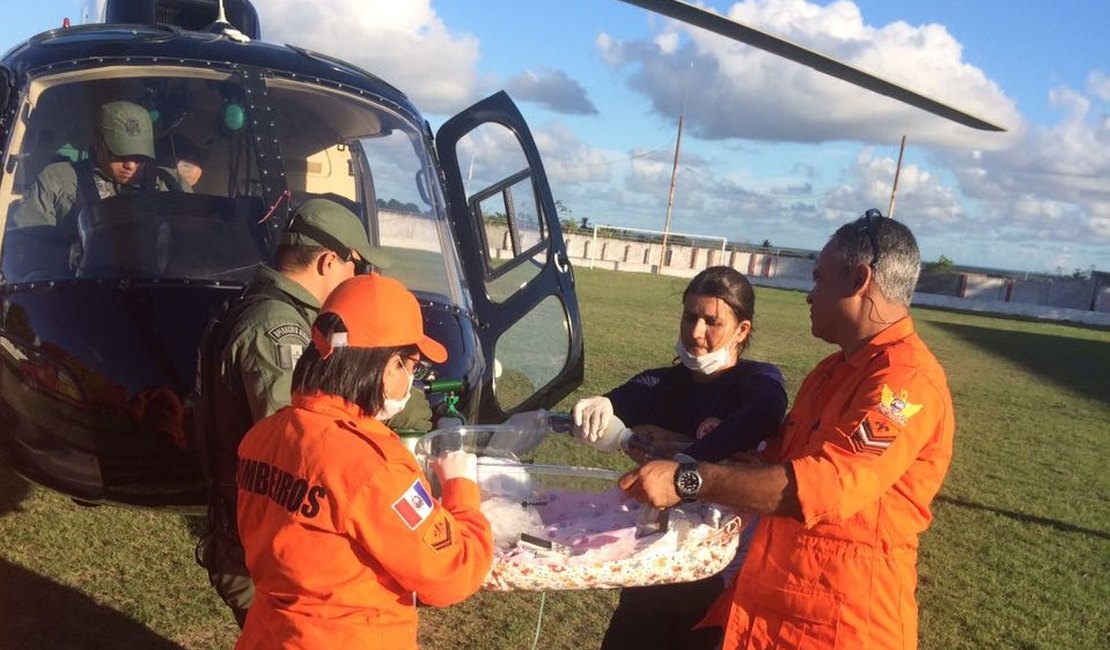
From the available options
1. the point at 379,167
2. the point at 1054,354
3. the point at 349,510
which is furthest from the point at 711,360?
the point at 1054,354

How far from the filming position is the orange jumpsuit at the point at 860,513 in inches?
81.2

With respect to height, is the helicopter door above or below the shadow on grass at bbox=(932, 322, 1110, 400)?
above

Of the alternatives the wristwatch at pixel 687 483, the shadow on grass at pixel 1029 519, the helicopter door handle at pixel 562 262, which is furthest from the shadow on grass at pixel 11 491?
the shadow on grass at pixel 1029 519

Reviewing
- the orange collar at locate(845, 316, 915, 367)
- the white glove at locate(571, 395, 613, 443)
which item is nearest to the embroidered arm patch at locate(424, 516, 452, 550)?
the white glove at locate(571, 395, 613, 443)

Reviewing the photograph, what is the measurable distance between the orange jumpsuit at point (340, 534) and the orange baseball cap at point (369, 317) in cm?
13

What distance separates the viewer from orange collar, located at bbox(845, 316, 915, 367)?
2.24 meters

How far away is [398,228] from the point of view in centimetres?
528

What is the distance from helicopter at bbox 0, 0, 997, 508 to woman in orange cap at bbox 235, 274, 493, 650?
1283 millimetres

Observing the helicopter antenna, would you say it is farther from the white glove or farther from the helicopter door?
the white glove

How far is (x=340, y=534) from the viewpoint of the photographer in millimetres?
1937

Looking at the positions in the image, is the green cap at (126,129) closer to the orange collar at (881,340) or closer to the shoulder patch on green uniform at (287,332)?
the shoulder patch on green uniform at (287,332)

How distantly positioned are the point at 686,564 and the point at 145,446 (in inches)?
84.2

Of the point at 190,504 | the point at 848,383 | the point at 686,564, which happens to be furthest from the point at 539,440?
the point at 190,504

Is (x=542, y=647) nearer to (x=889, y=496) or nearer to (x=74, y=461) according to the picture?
(x=74, y=461)
